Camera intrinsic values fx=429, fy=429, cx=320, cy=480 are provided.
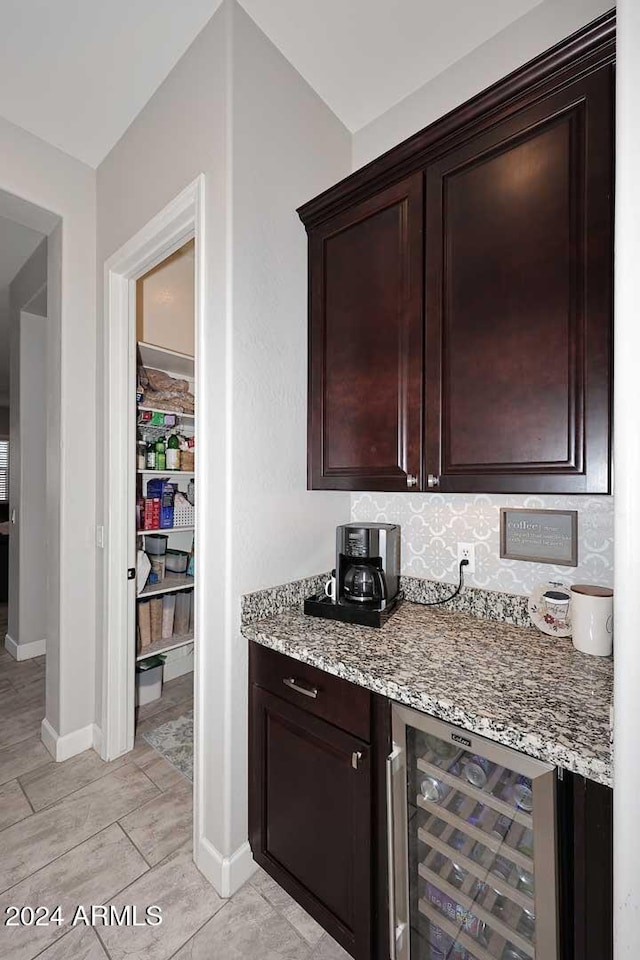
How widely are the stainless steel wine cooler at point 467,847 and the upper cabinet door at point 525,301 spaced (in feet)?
2.18

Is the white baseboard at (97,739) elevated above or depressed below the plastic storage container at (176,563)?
below

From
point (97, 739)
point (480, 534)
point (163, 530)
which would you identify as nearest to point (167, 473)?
point (163, 530)

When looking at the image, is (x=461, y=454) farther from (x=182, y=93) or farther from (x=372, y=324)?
(x=182, y=93)

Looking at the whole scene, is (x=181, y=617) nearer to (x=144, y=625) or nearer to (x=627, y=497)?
(x=144, y=625)

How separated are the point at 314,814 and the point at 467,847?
0.45 meters

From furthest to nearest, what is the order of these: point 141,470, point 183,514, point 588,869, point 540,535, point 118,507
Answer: point 183,514 < point 141,470 < point 118,507 < point 540,535 < point 588,869

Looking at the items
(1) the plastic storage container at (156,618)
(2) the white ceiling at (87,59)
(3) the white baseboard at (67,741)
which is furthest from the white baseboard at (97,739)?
(2) the white ceiling at (87,59)

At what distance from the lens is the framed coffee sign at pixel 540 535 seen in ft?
4.38

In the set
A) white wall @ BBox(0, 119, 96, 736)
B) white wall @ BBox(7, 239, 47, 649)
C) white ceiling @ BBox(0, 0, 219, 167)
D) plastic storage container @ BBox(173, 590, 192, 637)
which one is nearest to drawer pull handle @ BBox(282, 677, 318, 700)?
white wall @ BBox(0, 119, 96, 736)

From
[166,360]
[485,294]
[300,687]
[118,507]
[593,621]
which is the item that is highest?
[166,360]

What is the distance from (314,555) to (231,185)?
1.34 metres

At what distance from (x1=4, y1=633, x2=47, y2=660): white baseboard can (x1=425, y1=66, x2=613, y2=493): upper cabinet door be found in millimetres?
3488

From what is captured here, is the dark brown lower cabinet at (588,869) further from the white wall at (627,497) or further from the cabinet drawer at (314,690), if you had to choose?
the cabinet drawer at (314,690)

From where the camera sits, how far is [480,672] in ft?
3.61
